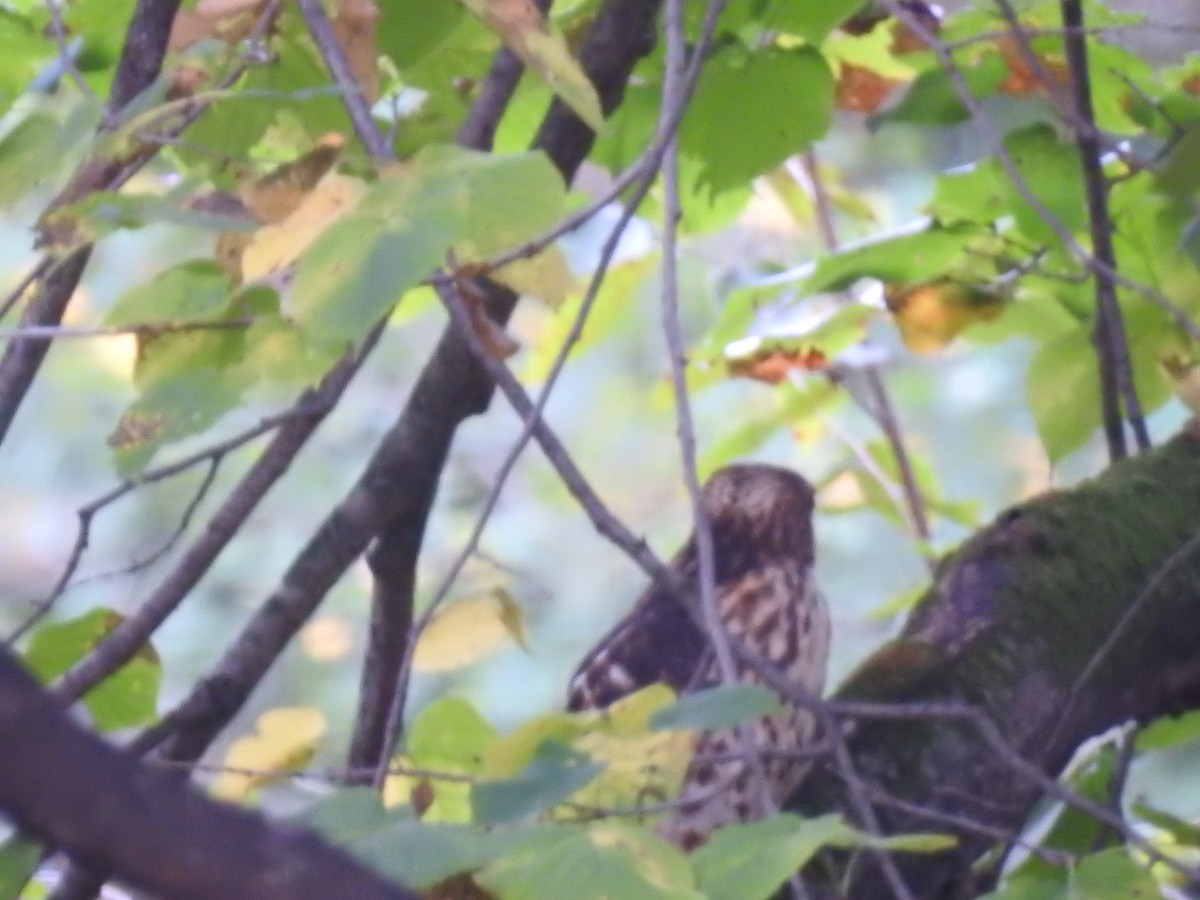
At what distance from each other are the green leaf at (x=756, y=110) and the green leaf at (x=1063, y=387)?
289 mm

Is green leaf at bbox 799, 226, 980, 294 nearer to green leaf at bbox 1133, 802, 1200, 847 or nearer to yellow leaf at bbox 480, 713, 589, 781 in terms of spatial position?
green leaf at bbox 1133, 802, 1200, 847

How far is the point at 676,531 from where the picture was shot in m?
3.29

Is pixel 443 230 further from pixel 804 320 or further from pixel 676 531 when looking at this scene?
pixel 676 531

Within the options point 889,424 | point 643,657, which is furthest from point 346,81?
point 889,424

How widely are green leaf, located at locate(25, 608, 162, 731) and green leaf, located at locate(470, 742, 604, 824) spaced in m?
0.55

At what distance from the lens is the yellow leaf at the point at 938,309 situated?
154cm

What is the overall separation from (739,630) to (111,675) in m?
0.59

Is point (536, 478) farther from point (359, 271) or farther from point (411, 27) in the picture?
point (359, 271)

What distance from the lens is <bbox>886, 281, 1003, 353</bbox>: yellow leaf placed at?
154 cm

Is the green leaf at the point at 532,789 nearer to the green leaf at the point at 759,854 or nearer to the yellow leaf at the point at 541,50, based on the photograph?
the green leaf at the point at 759,854

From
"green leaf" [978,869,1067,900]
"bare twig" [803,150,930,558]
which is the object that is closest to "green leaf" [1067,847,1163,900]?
"green leaf" [978,869,1067,900]

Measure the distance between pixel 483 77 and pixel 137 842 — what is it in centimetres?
98

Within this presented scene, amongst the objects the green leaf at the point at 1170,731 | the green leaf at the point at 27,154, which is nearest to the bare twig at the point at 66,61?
the green leaf at the point at 27,154

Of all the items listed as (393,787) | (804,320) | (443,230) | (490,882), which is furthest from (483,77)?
(490,882)
